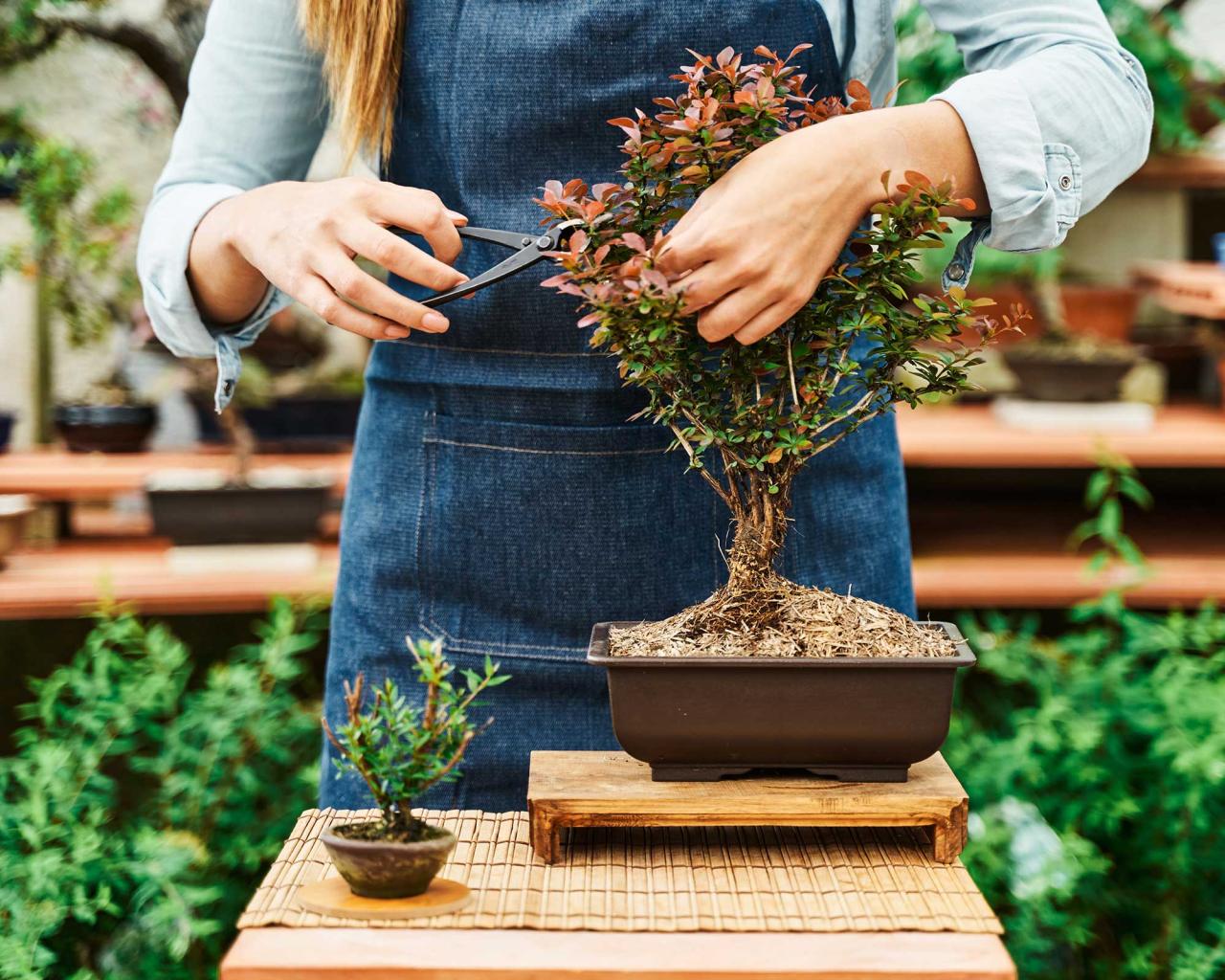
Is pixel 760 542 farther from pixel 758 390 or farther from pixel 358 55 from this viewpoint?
pixel 358 55

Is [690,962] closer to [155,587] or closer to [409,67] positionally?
[409,67]

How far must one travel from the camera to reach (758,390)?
90 cm

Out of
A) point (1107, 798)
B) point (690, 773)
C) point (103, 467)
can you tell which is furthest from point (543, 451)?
point (103, 467)

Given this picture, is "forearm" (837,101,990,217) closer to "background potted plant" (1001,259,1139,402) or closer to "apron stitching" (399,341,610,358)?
"apron stitching" (399,341,610,358)

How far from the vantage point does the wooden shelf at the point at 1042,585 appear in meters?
2.24

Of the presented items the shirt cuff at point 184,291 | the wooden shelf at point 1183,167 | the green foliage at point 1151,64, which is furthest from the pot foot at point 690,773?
the wooden shelf at point 1183,167

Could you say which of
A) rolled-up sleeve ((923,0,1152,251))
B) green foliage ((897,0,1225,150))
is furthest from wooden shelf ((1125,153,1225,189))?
rolled-up sleeve ((923,0,1152,251))

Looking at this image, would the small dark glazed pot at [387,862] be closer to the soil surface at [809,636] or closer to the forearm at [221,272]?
the soil surface at [809,636]

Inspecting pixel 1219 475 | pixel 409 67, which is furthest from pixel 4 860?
pixel 1219 475

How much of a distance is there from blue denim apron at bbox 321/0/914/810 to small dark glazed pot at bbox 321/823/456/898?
35 centimetres

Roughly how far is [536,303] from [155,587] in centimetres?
131

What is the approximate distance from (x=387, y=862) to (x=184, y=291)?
1.71 feet

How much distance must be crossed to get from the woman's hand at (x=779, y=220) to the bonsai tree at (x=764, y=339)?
2 cm

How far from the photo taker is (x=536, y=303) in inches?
43.3
